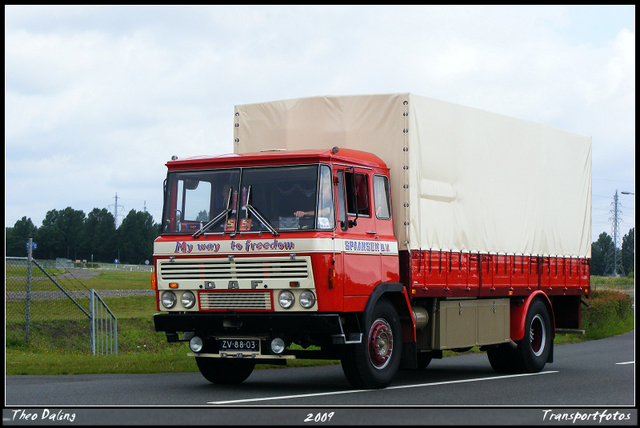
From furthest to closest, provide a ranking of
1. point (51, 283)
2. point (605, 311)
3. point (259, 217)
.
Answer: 1. point (51, 283)
2. point (605, 311)
3. point (259, 217)

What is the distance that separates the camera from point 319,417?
902 centimetres

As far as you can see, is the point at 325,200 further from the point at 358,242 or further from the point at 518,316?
the point at 518,316

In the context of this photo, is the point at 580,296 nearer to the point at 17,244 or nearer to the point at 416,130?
the point at 416,130

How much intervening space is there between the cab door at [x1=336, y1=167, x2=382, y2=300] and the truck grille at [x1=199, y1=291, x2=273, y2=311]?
3.51 ft

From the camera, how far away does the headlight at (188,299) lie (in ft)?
40.4

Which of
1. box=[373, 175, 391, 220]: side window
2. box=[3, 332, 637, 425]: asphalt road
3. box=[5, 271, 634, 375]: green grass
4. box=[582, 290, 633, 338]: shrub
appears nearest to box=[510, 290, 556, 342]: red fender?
box=[3, 332, 637, 425]: asphalt road

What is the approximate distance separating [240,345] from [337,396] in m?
1.55

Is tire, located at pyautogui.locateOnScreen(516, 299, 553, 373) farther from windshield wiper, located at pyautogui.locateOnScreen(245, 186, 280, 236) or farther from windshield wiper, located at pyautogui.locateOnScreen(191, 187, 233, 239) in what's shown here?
windshield wiper, located at pyautogui.locateOnScreen(191, 187, 233, 239)

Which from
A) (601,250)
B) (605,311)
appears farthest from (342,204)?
(601,250)

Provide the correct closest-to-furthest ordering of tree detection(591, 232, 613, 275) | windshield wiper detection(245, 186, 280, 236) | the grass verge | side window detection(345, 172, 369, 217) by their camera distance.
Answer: windshield wiper detection(245, 186, 280, 236) < side window detection(345, 172, 369, 217) < the grass verge < tree detection(591, 232, 613, 275)

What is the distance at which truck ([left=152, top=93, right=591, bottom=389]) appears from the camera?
11.8 metres

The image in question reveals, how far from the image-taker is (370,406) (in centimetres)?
995

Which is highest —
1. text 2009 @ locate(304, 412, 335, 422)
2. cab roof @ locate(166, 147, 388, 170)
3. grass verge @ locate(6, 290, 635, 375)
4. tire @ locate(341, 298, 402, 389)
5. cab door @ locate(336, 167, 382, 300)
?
cab roof @ locate(166, 147, 388, 170)

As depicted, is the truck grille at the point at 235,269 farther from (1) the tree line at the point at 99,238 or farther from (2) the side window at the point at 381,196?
(1) the tree line at the point at 99,238
